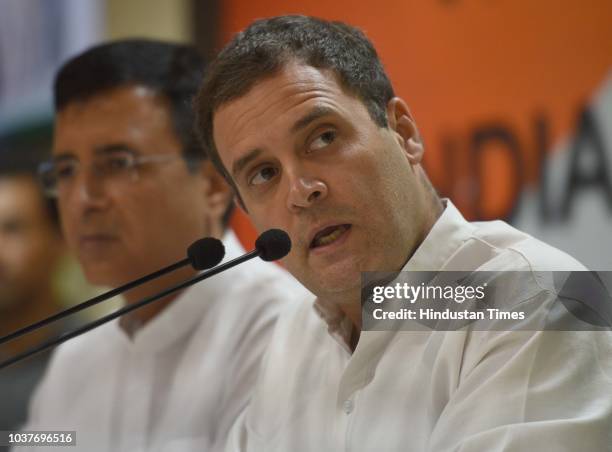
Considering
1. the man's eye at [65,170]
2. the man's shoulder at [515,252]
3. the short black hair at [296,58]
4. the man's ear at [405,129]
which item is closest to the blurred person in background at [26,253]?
the man's eye at [65,170]

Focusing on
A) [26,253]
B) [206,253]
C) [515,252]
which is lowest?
[515,252]

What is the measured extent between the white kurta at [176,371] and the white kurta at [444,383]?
0.45ft

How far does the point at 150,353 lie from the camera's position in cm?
160

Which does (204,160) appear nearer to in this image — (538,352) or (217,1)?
(538,352)

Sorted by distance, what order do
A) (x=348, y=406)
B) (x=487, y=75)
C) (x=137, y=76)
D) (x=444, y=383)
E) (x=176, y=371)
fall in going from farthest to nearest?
(x=487, y=75)
(x=137, y=76)
(x=176, y=371)
(x=348, y=406)
(x=444, y=383)

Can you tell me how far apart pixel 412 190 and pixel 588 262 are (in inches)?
9.5

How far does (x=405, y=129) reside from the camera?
1.20 metres

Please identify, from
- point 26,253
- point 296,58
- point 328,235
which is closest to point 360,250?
point 328,235

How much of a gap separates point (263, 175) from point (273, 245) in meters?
0.14

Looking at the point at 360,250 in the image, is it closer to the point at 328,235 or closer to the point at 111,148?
the point at 328,235

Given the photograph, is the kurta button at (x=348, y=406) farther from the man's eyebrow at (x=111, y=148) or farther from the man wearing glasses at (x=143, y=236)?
the man's eyebrow at (x=111, y=148)

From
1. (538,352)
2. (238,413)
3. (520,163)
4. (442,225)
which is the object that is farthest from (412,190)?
(520,163)

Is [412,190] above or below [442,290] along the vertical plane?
above

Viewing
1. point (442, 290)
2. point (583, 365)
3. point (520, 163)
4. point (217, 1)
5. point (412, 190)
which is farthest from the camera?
point (217, 1)
